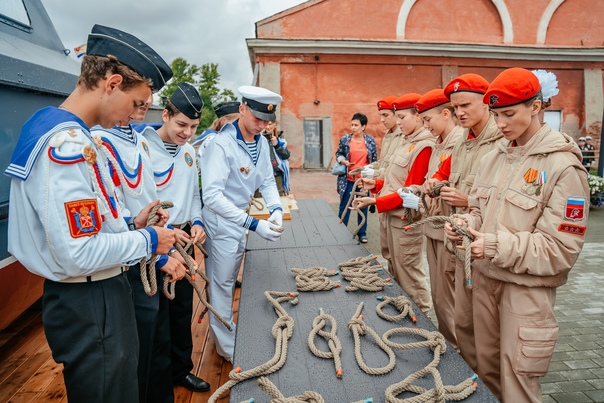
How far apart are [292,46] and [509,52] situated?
7.92m

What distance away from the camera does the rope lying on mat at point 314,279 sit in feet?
8.23

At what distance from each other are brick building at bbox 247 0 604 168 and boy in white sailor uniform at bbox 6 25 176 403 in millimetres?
13256

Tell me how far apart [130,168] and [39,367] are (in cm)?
211

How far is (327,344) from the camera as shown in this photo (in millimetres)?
1894

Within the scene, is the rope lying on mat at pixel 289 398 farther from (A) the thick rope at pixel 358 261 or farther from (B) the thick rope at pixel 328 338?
(A) the thick rope at pixel 358 261

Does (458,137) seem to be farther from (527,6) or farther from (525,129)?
(527,6)

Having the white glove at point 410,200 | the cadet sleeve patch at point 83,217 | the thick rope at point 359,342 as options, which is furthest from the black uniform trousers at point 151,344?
the white glove at point 410,200

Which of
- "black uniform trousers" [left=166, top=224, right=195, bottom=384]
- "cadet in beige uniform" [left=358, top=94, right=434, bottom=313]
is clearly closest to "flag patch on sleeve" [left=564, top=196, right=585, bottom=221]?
"cadet in beige uniform" [left=358, top=94, right=434, bottom=313]

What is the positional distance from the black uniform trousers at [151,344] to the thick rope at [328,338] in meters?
0.87

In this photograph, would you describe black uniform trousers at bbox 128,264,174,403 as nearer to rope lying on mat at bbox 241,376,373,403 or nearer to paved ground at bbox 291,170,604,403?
rope lying on mat at bbox 241,376,373,403

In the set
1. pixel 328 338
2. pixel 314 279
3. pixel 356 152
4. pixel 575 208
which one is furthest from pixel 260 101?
pixel 356 152

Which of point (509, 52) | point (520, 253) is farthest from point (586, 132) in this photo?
point (520, 253)

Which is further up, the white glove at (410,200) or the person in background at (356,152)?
the person in background at (356,152)

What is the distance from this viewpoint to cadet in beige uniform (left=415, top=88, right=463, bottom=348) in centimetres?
318
